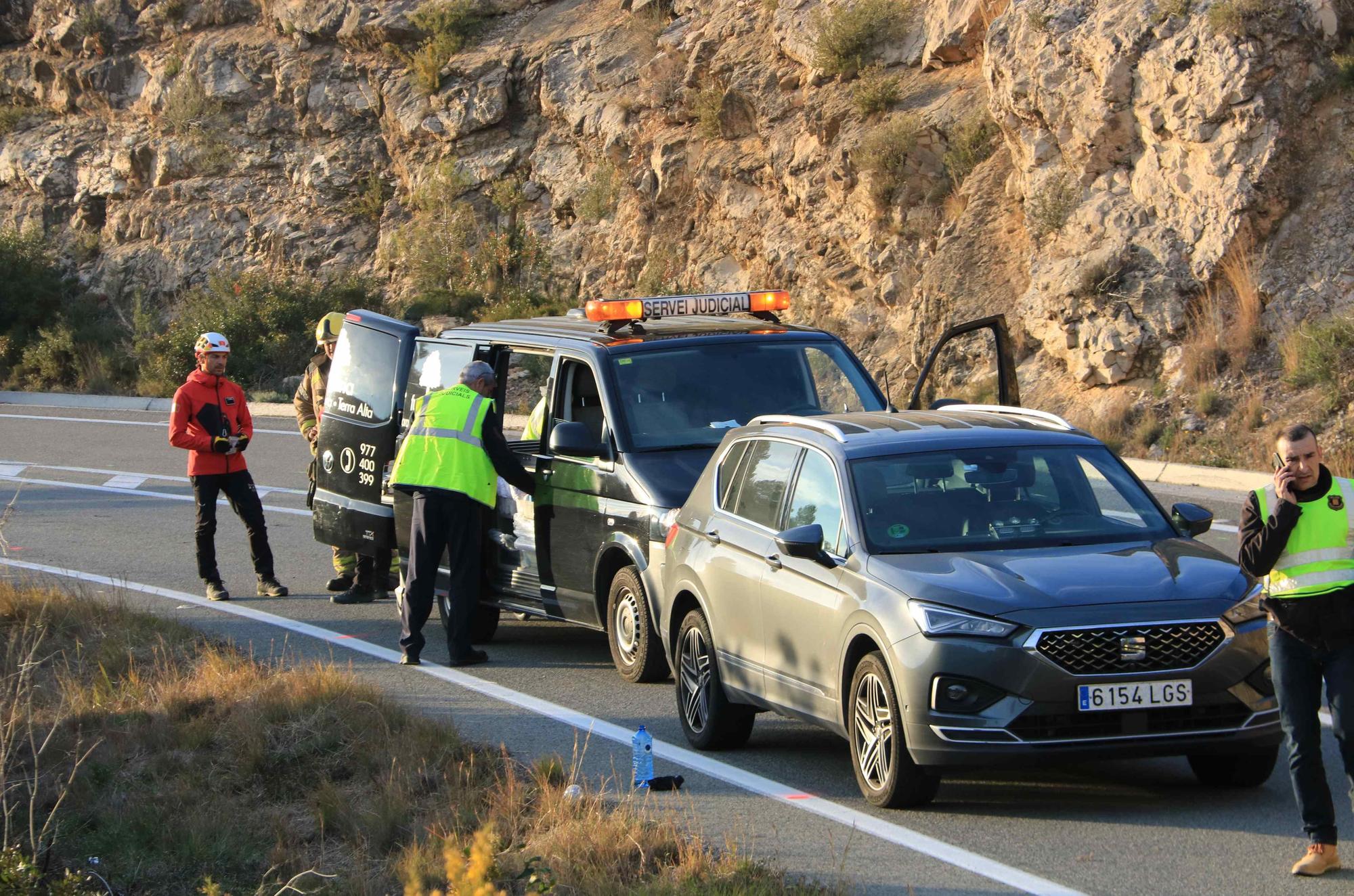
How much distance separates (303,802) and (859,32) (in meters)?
20.1

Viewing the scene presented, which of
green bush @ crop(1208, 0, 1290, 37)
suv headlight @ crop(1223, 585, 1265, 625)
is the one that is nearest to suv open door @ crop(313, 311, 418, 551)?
suv headlight @ crop(1223, 585, 1265, 625)

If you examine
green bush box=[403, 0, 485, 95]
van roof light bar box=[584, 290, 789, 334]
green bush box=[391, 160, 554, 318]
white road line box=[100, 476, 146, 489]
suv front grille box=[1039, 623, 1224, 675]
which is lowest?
white road line box=[100, 476, 146, 489]

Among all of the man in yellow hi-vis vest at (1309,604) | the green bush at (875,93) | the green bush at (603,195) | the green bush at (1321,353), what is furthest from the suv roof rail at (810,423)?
the green bush at (603,195)

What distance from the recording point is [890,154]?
2330 cm

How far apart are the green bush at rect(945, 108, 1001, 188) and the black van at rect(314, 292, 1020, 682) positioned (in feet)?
40.0

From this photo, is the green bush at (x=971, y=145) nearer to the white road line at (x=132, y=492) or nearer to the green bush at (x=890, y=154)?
the green bush at (x=890, y=154)

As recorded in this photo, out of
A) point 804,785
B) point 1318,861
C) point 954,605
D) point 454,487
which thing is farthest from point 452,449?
point 1318,861

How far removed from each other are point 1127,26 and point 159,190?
21.7 meters

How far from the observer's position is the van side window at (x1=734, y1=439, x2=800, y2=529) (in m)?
7.85

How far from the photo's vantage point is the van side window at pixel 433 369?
10953 mm

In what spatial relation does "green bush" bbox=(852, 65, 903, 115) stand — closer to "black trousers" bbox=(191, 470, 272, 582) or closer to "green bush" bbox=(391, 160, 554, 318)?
"green bush" bbox=(391, 160, 554, 318)

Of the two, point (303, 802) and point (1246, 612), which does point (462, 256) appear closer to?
point (303, 802)

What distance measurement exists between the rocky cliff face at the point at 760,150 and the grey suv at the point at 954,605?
11634 millimetres

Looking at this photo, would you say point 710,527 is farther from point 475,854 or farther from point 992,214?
point 992,214
